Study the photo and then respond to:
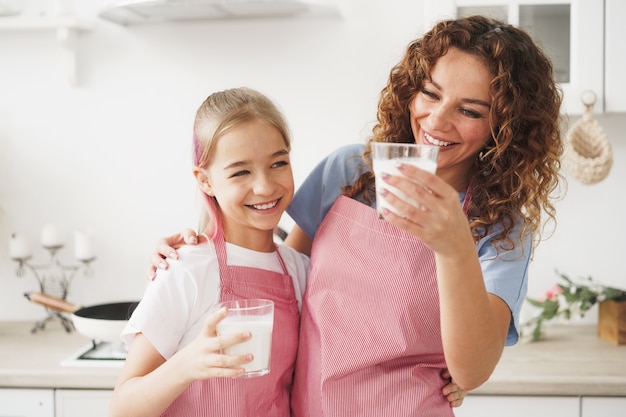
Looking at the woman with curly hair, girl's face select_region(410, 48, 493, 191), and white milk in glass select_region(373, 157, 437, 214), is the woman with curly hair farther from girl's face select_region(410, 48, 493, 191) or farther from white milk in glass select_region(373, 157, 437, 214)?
white milk in glass select_region(373, 157, 437, 214)

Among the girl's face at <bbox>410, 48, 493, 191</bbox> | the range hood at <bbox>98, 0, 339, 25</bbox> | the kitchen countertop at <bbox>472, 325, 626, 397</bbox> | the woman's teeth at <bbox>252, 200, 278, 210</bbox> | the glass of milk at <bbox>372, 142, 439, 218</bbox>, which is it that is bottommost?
the kitchen countertop at <bbox>472, 325, 626, 397</bbox>

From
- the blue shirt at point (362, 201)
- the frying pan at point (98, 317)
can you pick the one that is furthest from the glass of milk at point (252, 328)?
the frying pan at point (98, 317)

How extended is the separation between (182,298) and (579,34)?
1529 mm

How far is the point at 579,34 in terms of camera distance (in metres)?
2.25

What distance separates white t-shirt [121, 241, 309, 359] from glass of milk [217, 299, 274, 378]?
0.17 metres

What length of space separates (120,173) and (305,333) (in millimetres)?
1437

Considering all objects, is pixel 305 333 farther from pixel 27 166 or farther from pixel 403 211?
pixel 27 166

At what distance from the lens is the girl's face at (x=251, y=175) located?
4.77 ft

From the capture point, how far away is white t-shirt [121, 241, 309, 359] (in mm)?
1361

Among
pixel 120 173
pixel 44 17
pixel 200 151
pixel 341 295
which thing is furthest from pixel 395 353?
pixel 44 17

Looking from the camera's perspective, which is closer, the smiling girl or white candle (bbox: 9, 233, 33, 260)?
the smiling girl

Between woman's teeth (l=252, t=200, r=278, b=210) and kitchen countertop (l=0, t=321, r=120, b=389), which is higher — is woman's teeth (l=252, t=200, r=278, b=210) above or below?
above

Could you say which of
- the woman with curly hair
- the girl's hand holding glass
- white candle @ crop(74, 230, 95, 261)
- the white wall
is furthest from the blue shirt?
white candle @ crop(74, 230, 95, 261)

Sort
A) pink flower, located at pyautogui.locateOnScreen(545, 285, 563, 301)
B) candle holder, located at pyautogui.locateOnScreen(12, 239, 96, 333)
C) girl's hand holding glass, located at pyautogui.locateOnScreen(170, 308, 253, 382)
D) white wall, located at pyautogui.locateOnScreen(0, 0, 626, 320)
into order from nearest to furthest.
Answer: girl's hand holding glass, located at pyautogui.locateOnScreen(170, 308, 253, 382) < pink flower, located at pyautogui.locateOnScreen(545, 285, 563, 301) < white wall, located at pyautogui.locateOnScreen(0, 0, 626, 320) < candle holder, located at pyautogui.locateOnScreen(12, 239, 96, 333)
